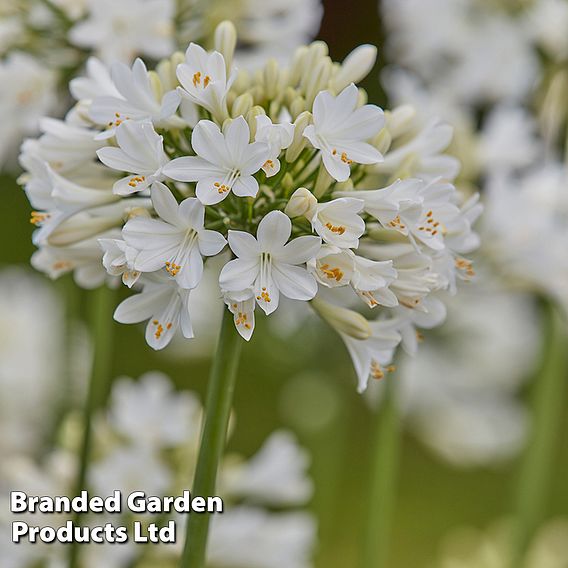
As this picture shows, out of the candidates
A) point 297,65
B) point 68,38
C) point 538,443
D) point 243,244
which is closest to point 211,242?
point 243,244

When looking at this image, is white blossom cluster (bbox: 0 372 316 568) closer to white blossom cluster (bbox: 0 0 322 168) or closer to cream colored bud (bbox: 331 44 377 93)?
white blossom cluster (bbox: 0 0 322 168)

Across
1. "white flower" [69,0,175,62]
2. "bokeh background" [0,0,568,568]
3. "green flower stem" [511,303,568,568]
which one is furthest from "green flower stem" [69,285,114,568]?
"green flower stem" [511,303,568,568]

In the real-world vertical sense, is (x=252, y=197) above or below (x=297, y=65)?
below

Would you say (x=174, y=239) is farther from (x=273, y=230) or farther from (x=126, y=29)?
(x=126, y=29)

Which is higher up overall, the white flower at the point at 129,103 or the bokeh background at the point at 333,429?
the bokeh background at the point at 333,429

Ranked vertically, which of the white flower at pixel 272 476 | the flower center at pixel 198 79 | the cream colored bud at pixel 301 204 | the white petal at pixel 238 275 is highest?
the flower center at pixel 198 79

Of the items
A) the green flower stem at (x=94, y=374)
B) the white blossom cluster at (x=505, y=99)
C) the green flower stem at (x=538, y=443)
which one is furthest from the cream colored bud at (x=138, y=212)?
the green flower stem at (x=538, y=443)

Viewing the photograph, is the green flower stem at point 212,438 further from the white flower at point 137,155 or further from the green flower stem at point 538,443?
the green flower stem at point 538,443

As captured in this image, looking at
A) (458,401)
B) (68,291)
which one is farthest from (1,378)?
(458,401)
